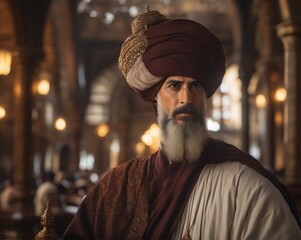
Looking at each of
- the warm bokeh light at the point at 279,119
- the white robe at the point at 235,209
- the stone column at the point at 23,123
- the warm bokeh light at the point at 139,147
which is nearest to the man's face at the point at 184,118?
the white robe at the point at 235,209

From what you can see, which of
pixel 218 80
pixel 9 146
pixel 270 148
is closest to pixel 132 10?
pixel 9 146

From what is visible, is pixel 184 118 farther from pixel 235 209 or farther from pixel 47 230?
pixel 47 230

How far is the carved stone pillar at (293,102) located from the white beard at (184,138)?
338 inches

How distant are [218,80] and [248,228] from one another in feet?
2.02

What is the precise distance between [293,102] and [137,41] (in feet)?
28.0

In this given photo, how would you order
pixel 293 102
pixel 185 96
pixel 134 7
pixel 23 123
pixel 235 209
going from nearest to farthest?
pixel 235 209 → pixel 185 96 → pixel 293 102 → pixel 23 123 → pixel 134 7

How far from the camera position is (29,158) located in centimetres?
1254

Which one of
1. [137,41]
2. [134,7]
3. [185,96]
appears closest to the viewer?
[185,96]

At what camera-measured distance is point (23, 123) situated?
12469mm

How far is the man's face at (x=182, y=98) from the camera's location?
88.5 inches

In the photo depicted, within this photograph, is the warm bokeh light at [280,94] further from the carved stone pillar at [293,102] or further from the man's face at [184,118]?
the man's face at [184,118]

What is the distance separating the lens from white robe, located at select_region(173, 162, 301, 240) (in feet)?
6.54

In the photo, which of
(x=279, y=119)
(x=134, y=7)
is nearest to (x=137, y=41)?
(x=279, y=119)

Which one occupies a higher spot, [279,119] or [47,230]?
[47,230]
